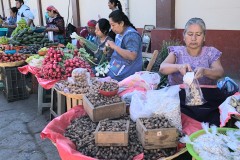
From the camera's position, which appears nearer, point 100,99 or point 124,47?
point 100,99

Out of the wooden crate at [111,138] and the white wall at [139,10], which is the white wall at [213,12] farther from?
the wooden crate at [111,138]

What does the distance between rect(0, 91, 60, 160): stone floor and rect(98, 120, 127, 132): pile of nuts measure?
1.50 m

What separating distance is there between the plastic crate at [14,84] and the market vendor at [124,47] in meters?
2.14

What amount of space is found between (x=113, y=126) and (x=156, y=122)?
0.29 meters

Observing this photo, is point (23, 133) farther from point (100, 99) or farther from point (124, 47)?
point (100, 99)

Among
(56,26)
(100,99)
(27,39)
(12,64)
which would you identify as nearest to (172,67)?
(100,99)

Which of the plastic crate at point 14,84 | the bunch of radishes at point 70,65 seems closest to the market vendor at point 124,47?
the bunch of radishes at point 70,65

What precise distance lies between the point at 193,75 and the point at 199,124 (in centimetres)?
37

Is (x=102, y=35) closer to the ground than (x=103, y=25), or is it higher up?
closer to the ground

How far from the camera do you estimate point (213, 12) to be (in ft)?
17.3

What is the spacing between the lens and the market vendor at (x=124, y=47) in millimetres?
3162

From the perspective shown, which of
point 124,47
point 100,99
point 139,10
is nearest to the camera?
point 100,99

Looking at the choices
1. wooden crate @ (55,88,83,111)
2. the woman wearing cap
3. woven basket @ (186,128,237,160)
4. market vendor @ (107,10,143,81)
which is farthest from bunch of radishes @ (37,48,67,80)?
the woman wearing cap

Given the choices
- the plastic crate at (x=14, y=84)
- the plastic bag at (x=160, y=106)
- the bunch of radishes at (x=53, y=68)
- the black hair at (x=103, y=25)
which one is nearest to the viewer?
the plastic bag at (x=160, y=106)
